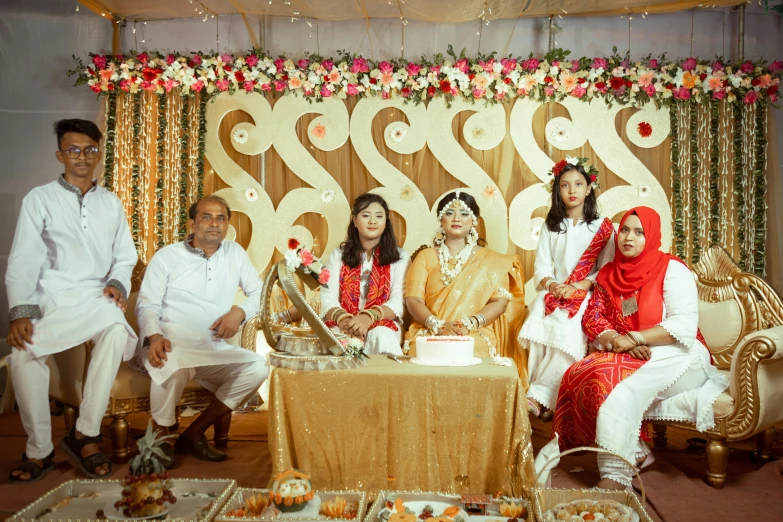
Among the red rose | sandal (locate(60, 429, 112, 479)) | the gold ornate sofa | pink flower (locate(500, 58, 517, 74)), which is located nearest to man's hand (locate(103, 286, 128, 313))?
sandal (locate(60, 429, 112, 479))

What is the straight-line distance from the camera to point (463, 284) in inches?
184

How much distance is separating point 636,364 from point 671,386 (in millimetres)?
213

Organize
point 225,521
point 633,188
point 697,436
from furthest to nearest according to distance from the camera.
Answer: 1. point 633,188
2. point 697,436
3. point 225,521

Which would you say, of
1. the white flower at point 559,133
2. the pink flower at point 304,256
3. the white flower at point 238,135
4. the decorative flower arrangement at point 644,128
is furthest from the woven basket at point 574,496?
the white flower at point 238,135

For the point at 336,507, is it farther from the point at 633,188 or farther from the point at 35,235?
the point at 633,188

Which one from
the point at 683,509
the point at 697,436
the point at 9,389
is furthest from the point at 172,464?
the point at 697,436

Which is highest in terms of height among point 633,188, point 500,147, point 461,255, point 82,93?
point 82,93

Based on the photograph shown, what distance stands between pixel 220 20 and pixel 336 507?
4.67 metres

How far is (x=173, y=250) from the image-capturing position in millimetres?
4328

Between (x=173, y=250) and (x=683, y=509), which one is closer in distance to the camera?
(x=683, y=509)

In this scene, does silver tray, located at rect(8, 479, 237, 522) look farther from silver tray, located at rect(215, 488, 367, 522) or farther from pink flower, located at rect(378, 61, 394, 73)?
pink flower, located at rect(378, 61, 394, 73)

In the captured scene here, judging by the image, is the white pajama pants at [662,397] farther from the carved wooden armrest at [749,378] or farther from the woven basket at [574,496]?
the woven basket at [574,496]

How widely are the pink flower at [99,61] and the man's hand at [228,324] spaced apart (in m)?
2.78

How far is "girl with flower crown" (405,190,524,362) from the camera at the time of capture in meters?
4.59
